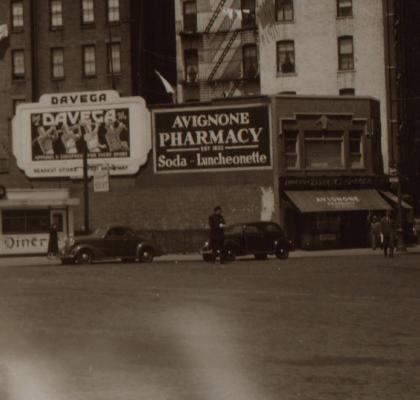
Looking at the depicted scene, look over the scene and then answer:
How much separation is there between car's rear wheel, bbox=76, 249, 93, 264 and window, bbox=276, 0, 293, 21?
89.2 feet

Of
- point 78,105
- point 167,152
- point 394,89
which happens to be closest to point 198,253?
point 167,152

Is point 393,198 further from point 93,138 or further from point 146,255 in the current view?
point 146,255

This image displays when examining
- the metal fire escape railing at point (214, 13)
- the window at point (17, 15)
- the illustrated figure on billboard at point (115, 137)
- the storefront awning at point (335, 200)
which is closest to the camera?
the storefront awning at point (335, 200)

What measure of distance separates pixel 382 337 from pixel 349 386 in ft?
12.3

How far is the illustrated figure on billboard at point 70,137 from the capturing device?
5469 centimetres

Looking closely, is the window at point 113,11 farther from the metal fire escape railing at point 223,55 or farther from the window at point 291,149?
the window at point 291,149

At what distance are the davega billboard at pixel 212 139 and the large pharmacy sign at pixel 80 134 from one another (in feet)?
3.31

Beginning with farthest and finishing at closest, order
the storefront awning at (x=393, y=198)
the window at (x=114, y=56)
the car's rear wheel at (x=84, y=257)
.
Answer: the window at (x=114, y=56)
the storefront awning at (x=393, y=198)
the car's rear wheel at (x=84, y=257)

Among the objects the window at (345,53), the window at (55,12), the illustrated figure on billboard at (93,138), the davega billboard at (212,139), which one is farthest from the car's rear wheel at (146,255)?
the window at (55,12)

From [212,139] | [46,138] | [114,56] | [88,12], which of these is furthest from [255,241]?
[88,12]

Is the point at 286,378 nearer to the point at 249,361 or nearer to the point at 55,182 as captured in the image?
the point at 249,361

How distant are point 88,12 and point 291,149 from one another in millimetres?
19628

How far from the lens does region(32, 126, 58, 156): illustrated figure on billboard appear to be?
54969 mm

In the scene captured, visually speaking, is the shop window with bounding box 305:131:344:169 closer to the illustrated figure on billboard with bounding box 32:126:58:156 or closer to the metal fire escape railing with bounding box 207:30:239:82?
the metal fire escape railing with bounding box 207:30:239:82
